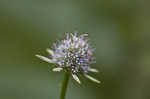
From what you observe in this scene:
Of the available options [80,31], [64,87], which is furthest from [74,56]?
[80,31]

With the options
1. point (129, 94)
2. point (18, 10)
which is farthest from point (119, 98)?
point (18, 10)

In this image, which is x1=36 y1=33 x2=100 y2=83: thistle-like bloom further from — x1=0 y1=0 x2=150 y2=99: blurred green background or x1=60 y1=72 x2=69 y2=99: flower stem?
x1=0 y1=0 x2=150 y2=99: blurred green background

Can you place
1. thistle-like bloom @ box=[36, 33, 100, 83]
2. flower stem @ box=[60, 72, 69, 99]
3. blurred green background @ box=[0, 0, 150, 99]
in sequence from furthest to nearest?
blurred green background @ box=[0, 0, 150, 99]
thistle-like bloom @ box=[36, 33, 100, 83]
flower stem @ box=[60, 72, 69, 99]

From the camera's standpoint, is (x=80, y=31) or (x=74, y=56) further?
(x=80, y=31)

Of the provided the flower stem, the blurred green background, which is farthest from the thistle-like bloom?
the blurred green background

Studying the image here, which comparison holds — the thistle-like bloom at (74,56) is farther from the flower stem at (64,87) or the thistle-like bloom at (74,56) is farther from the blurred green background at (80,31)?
the blurred green background at (80,31)

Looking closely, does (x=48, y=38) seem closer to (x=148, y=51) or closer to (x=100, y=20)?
(x=100, y=20)

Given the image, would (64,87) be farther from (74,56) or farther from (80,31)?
(80,31)

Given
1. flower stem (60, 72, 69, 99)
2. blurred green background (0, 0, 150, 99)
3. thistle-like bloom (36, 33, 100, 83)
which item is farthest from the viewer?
blurred green background (0, 0, 150, 99)
